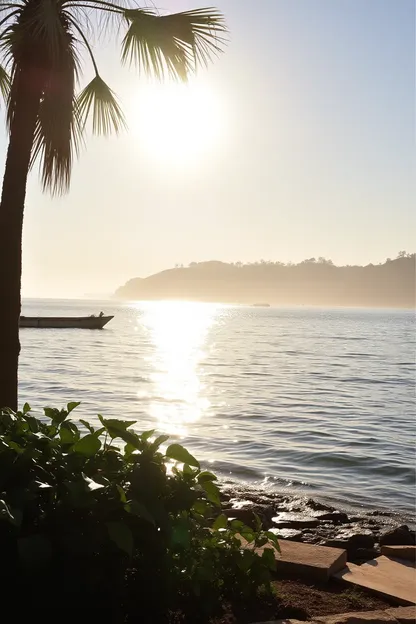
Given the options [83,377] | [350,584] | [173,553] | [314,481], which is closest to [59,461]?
[173,553]

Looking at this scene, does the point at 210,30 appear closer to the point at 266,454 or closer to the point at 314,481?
the point at 314,481

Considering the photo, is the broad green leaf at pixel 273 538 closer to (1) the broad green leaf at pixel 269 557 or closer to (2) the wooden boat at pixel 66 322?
(1) the broad green leaf at pixel 269 557

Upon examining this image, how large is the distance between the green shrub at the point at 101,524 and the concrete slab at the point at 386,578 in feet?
5.34

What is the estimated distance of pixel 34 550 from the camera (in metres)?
2.85

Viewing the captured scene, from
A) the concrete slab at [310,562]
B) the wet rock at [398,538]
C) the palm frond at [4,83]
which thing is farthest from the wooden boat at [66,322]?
the concrete slab at [310,562]

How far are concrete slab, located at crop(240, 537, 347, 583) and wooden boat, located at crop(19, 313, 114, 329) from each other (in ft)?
213

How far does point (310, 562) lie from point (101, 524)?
2.27 metres

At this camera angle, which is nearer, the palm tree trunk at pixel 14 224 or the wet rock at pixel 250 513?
the palm tree trunk at pixel 14 224

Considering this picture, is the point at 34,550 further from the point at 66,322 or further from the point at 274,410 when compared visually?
the point at 66,322

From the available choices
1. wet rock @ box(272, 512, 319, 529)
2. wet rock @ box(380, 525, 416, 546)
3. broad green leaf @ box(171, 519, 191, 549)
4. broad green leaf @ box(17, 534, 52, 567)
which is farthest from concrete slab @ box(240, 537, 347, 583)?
wet rock @ box(272, 512, 319, 529)

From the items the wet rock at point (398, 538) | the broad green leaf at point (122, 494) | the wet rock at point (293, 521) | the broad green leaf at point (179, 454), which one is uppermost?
the broad green leaf at point (179, 454)

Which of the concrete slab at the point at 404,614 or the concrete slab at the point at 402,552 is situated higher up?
the concrete slab at the point at 404,614

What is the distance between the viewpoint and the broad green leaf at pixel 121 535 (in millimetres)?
2865

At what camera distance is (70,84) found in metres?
7.44
